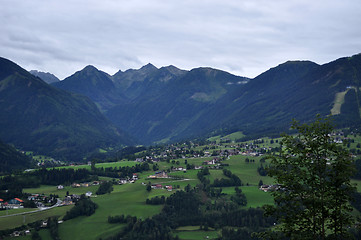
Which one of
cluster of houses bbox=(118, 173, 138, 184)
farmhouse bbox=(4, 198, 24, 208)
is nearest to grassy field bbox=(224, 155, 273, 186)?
cluster of houses bbox=(118, 173, 138, 184)

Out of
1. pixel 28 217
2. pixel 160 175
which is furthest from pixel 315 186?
pixel 160 175

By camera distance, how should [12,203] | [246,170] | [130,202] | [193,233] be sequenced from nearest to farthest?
[193,233]
[12,203]
[130,202]
[246,170]

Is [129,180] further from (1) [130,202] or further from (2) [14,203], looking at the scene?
(2) [14,203]

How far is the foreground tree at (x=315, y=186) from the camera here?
17.7 metres

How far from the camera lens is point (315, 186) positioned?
1845 cm

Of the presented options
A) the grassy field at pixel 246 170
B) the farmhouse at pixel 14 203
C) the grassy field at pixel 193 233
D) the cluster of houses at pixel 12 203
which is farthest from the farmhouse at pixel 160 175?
the cluster of houses at pixel 12 203

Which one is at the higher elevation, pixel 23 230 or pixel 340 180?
pixel 340 180

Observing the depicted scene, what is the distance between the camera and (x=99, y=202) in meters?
112

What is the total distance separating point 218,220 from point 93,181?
69.1 meters

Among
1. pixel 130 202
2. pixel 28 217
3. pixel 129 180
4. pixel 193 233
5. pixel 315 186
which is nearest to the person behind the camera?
pixel 315 186

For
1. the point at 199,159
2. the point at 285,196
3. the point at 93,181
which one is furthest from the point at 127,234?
the point at 199,159

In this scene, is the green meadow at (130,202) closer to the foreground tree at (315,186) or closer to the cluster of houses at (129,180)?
the cluster of houses at (129,180)

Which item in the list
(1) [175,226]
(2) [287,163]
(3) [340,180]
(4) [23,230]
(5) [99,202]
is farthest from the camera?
(5) [99,202]

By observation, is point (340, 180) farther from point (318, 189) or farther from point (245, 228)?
point (245, 228)
